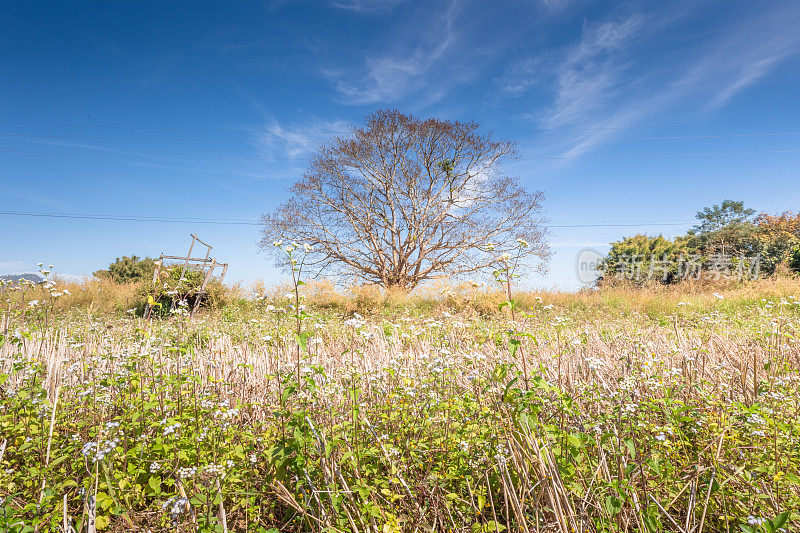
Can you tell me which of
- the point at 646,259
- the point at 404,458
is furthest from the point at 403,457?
the point at 646,259

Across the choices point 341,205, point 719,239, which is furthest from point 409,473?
point 719,239

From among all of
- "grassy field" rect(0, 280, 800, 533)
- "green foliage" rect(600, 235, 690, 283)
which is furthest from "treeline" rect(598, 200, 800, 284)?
"grassy field" rect(0, 280, 800, 533)

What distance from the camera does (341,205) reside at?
21406mm

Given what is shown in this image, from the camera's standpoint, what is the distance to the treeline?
74.6ft

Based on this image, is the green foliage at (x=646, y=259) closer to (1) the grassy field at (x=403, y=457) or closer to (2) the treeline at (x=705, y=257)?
(2) the treeline at (x=705, y=257)

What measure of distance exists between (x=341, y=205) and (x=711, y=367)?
18976 mm

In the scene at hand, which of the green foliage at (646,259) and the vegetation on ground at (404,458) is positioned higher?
the green foliage at (646,259)

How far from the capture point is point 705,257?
23578 mm

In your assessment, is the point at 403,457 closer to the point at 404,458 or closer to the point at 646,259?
the point at 404,458

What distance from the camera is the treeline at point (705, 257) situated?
22750 millimetres

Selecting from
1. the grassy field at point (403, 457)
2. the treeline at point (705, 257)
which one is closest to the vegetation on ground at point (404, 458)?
the grassy field at point (403, 457)

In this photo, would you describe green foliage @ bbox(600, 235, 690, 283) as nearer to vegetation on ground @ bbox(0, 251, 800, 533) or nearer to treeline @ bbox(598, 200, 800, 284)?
treeline @ bbox(598, 200, 800, 284)

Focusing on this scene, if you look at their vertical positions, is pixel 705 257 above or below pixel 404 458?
above

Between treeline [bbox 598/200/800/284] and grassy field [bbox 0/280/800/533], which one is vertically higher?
treeline [bbox 598/200/800/284]
